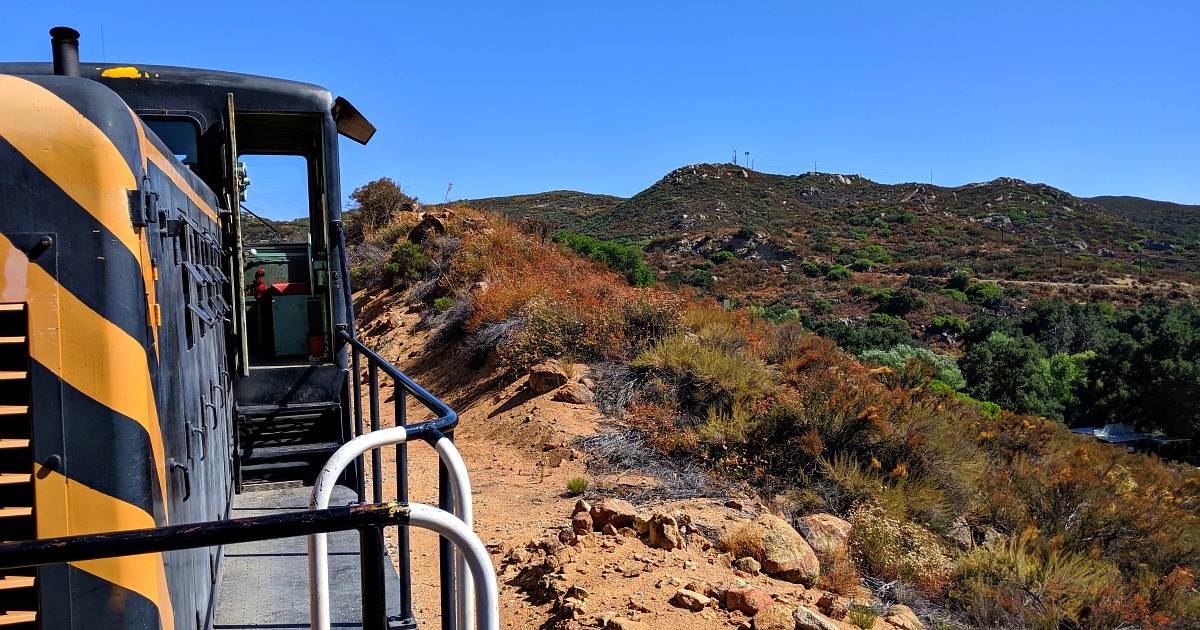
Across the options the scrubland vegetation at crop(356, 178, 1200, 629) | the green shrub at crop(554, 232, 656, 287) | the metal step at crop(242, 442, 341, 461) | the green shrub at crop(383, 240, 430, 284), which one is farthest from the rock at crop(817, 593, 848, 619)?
the green shrub at crop(554, 232, 656, 287)

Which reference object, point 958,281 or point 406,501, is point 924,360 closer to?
point 958,281

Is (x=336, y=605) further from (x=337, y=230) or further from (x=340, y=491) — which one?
(x=337, y=230)

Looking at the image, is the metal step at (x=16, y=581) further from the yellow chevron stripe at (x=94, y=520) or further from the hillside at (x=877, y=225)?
the hillside at (x=877, y=225)

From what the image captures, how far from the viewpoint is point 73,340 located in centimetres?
189

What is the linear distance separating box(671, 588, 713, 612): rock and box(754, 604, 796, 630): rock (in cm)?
40

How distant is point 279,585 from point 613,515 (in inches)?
122

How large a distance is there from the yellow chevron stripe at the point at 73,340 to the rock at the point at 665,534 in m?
4.55

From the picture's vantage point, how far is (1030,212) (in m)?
55.1

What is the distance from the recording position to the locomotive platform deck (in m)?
3.30

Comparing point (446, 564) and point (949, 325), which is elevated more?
point (446, 564)

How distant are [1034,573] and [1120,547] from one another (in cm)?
226

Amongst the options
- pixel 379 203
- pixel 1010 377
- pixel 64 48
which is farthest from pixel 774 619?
pixel 379 203

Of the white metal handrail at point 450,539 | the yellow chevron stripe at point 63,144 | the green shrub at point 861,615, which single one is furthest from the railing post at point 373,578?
the green shrub at point 861,615

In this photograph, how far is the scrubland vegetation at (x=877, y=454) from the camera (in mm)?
6340
